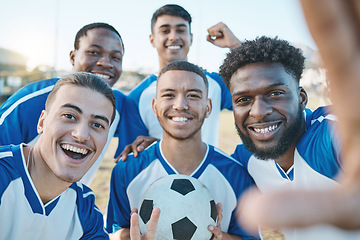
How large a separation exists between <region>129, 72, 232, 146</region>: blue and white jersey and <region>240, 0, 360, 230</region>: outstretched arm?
3.53 meters

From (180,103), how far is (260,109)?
76 centimetres

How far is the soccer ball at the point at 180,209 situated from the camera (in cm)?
233

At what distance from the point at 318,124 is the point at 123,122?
2.37 metres

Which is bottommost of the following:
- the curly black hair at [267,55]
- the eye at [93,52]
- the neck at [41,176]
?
the neck at [41,176]

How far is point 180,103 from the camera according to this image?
112 inches

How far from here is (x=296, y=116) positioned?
252 cm

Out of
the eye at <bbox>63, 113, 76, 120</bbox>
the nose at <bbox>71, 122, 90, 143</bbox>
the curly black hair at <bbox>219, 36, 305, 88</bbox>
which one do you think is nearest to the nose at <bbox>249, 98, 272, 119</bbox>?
the curly black hair at <bbox>219, 36, 305, 88</bbox>

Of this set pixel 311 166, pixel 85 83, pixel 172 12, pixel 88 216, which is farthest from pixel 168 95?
pixel 172 12

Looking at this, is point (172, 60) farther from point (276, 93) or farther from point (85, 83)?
point (276, 93)

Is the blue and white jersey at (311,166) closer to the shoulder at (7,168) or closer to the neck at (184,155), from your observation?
the neck at (184,155)

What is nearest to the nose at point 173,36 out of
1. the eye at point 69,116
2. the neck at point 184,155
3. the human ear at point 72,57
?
the human ear at point 72,57

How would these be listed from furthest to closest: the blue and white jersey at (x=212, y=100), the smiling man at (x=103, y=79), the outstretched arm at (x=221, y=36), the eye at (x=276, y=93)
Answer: the blue and white jersey at (x=212, y=100), the outstretched arm at (x=221, y=36), the smiling man at (x=103, y=79), the eye at (x=276, y=93)

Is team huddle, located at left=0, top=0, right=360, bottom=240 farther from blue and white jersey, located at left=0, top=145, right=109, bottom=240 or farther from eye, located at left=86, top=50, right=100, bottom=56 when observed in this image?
eye, located at left=86, top=50, right=100, bottom=56

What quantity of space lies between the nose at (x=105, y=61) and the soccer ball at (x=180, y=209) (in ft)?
5.76
